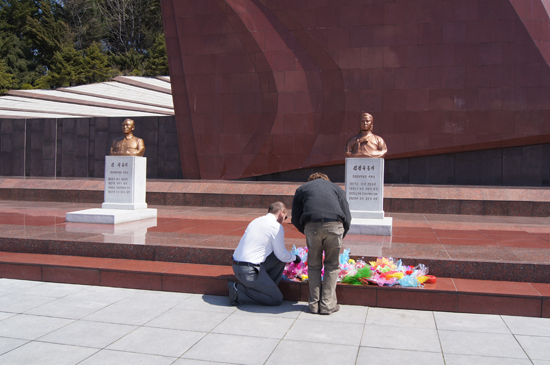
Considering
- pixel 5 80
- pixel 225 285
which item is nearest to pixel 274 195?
pixel 225 285

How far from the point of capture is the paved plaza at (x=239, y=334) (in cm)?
361

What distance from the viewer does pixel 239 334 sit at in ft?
13.5

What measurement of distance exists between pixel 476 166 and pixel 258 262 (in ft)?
35.8

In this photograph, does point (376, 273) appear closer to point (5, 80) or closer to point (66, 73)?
point (66, 73)

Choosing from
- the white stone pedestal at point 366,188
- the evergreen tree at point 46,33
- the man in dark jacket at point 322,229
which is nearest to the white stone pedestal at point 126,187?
the white stone pedestal at point 366,188

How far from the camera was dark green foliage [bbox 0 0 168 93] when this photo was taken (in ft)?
126

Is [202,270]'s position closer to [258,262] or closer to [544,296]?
[258,262]

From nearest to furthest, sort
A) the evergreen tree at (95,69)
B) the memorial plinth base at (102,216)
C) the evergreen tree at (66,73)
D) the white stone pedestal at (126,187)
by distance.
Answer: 1. the memorial plinth base at (102,216)
2. the white stone pedestal at (126,187)
3. the evergreen tree at (66,73)
4. the evergreen tree at (95,69)

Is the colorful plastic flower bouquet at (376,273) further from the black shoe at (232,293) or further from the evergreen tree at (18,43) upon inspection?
the evergreen tree at (18,43)

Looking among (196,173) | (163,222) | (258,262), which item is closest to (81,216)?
(163,222)

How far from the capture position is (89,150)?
56.6 feet

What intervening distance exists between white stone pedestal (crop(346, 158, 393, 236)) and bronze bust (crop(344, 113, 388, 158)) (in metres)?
0.27

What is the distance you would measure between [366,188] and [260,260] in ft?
12.3

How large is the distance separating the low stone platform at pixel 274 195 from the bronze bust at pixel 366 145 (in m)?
3.00
